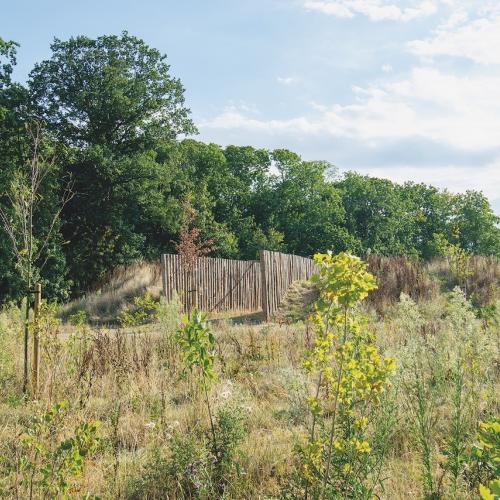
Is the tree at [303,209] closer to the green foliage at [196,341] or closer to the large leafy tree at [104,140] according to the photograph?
the large leafy tree at [104,140]

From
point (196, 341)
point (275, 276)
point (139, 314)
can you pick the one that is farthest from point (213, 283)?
point (196, 341)

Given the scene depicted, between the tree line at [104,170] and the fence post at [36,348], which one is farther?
the tree line at [104,170]

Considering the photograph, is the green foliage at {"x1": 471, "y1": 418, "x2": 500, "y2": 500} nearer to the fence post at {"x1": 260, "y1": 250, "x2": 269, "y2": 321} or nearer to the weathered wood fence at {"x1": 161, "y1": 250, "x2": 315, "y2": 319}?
the fence post at {"x1": 260, "y1": 250, "x2": 269, "y2": 321}

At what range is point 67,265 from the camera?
1939cm

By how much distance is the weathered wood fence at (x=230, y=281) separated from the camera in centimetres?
1407

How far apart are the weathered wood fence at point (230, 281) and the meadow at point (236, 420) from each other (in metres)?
7.04

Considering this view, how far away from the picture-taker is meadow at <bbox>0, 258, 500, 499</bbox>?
2.75m

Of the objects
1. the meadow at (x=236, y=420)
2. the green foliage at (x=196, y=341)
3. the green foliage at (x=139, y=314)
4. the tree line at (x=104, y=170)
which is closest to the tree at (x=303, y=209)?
the tree line at (x=104, y=170)

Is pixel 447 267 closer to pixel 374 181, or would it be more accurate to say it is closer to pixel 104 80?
pixel 104 80

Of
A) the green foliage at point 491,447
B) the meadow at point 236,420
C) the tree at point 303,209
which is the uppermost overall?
the tree at point 303,209

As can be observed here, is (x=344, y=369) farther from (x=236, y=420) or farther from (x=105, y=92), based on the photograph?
(x=105, y=92)

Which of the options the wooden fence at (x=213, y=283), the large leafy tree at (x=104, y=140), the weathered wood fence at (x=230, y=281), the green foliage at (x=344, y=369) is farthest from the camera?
the large leafy tree at (x=104, y=140)

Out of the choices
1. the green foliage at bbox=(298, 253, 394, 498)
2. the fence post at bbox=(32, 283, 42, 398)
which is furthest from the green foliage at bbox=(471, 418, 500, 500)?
the fence post at bbox=(32, 283, 42, 398)

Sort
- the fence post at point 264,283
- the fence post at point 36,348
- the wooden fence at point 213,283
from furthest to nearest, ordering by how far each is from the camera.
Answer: the wooden fence at point 213,283 < the fence post at point 264,283 < the fence post at point 36,348
